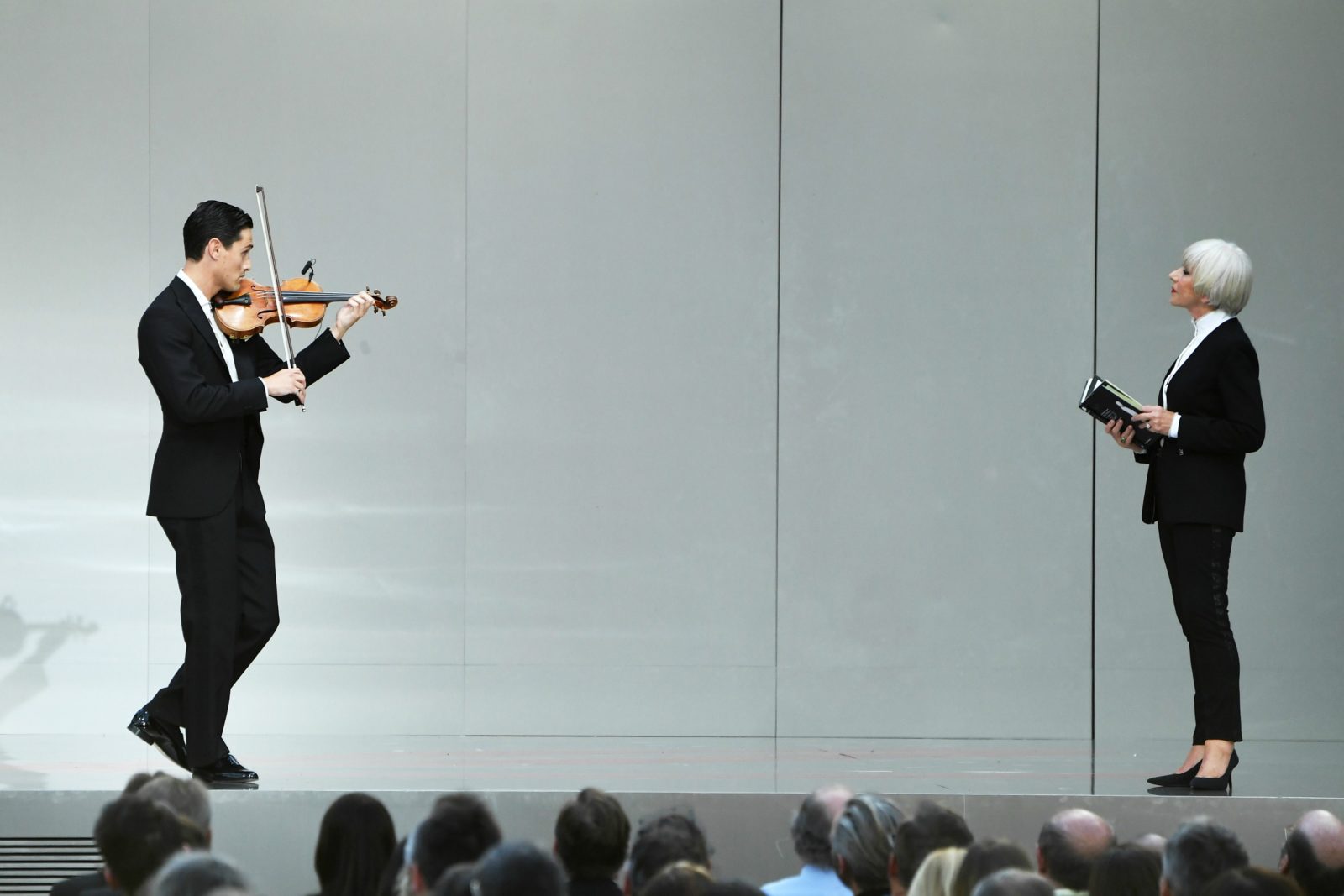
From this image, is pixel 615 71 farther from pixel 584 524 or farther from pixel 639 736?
pixel 639 736

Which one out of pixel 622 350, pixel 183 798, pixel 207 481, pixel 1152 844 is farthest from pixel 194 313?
pixel 1152 844

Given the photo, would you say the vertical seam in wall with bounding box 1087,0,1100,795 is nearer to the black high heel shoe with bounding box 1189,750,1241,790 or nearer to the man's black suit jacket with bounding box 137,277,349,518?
the black high heel shoe with bounding box 1189,750,1241,790

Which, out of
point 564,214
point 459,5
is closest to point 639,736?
point 564,214

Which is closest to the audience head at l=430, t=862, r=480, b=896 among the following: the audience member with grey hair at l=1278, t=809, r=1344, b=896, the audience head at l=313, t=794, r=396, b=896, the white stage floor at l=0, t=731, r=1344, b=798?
the audience head at l=313, t=794, r=396, b=896

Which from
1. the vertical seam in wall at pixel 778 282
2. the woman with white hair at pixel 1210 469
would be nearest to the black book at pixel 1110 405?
the woman with white hair at pixel 1210 469

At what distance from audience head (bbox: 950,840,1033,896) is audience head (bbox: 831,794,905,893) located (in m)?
0.32

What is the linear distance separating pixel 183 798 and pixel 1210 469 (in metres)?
2.57

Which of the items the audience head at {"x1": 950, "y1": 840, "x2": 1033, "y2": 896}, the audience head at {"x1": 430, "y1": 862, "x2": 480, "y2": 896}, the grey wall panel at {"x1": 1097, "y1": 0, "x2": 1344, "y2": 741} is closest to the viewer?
the audience head at {"x1": 430, "y1": 862, "x2": 480, "y2": 896}

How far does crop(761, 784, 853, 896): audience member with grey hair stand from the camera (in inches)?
114

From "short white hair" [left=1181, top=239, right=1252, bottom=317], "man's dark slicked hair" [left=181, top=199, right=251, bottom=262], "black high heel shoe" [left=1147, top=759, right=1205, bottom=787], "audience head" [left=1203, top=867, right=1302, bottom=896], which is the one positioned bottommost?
"black high heel shoe" [left=1147, top=759, right=1205, bottom=787]

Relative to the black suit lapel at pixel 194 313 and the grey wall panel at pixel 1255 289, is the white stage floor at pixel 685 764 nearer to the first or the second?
the grey wall panel at pixel 1255 289

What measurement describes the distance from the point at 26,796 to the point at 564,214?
110 inches

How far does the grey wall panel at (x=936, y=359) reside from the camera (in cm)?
592

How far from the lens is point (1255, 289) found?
5.98 meters
